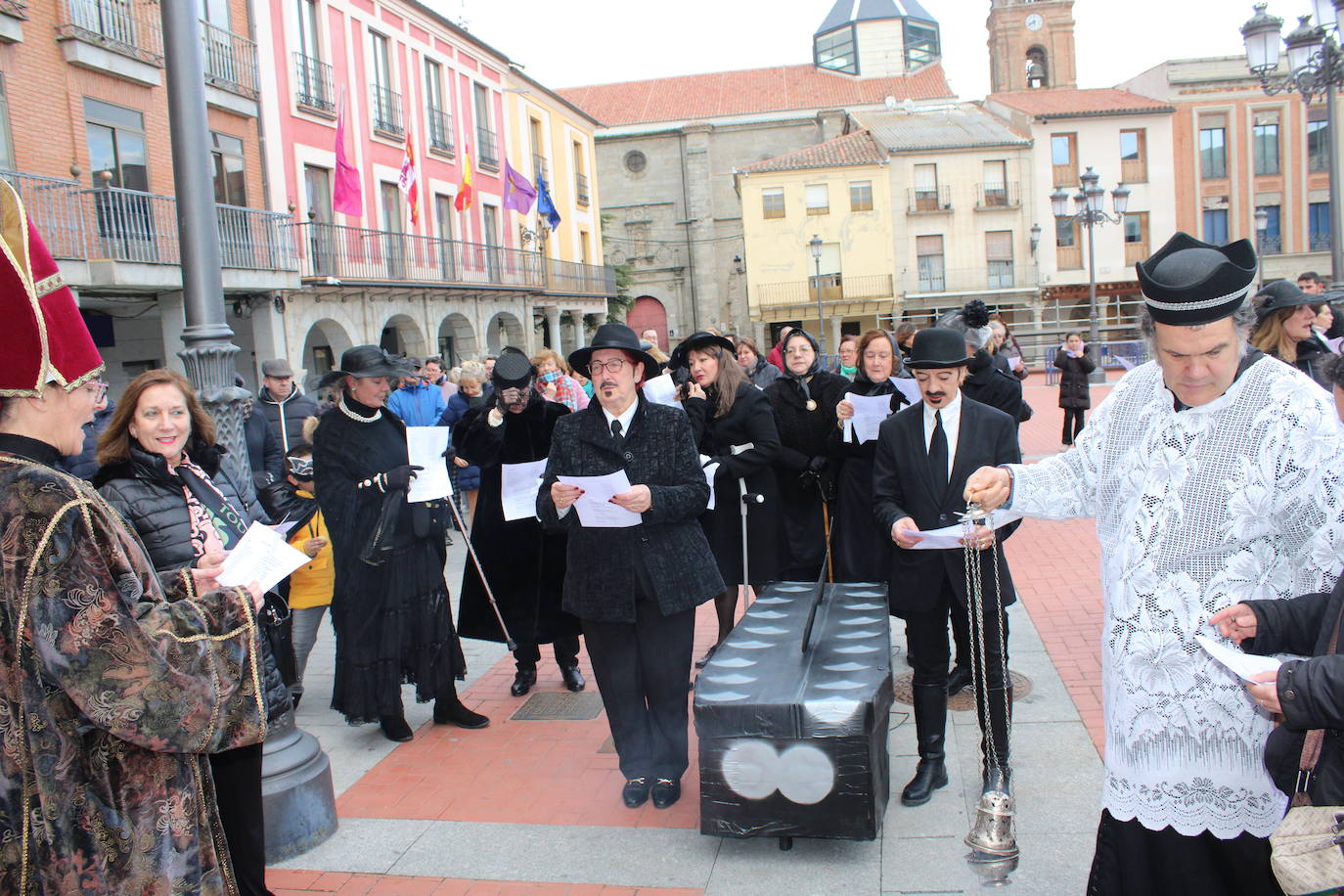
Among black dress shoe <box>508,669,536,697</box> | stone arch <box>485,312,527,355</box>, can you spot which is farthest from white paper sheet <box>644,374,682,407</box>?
stone arch <box>485,312,527,355</box>

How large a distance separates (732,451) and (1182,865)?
3677 millimetres

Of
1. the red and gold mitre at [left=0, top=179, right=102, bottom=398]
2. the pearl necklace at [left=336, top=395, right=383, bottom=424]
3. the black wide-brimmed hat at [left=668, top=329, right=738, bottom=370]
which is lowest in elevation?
the pearl necklace at [left=336, top=395, right=383, bottom=424]

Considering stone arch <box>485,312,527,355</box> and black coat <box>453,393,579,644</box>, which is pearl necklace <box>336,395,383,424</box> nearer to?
black coat <box>453,393,579,644</box>

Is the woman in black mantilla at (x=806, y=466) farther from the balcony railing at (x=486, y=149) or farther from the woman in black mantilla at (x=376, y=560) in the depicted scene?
the balcony railing at (x=486, y=149)

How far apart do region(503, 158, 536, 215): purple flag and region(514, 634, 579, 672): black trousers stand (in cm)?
2021

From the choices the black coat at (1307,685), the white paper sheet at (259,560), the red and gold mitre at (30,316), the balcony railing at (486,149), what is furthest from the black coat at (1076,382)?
the balcony railing at (486,149)

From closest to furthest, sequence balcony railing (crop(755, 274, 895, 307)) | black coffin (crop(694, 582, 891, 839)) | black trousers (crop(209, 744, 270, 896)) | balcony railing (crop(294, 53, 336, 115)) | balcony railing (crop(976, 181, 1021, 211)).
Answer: black trousers (crop(209, 744, 270, 896))
black coffin (crop(694, 582, 891, 839))
balcony railing (crop(294, 53, 336, 115))
balcony railing (crop(976, 181, 1021, 211))
balcony railing (crop(755, 274, 895, 307))

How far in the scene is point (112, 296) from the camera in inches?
619

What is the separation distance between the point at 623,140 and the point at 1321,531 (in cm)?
5321

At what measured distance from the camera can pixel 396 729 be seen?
540 cm

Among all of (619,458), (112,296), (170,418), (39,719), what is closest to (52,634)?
(39,719)

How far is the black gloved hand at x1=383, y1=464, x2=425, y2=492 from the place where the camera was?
520 cm

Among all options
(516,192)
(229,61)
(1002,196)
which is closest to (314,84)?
(229,61)

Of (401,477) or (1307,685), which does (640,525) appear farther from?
(1307,685)
